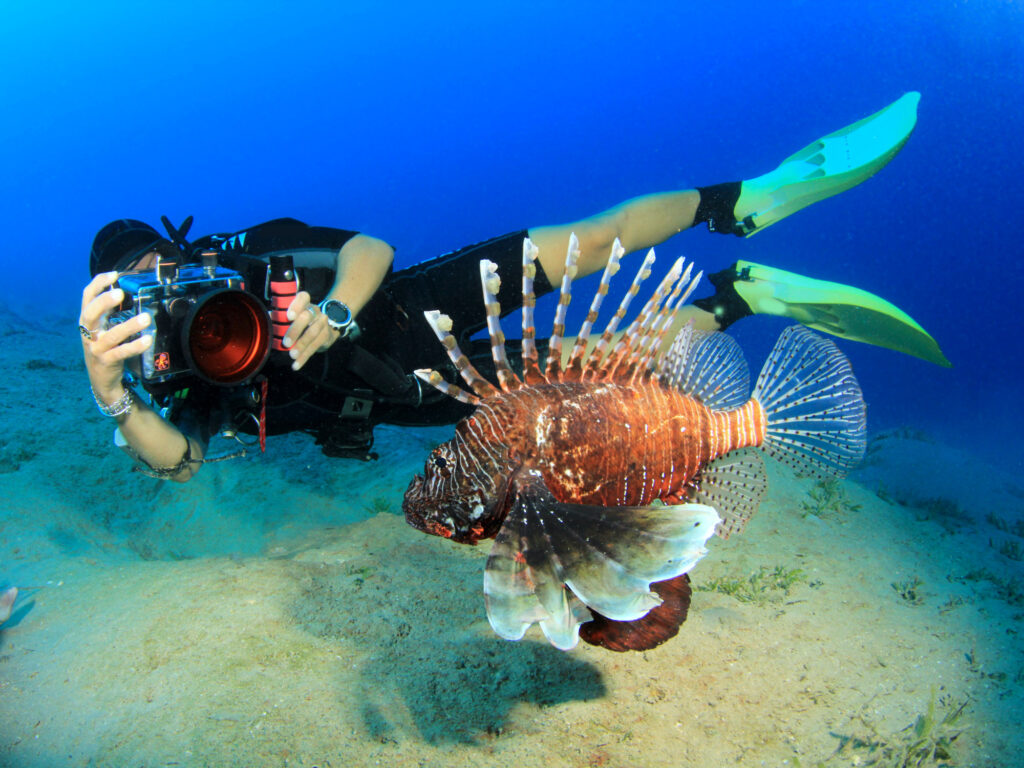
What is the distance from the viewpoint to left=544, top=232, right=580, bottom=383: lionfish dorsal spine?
2016 millimetres

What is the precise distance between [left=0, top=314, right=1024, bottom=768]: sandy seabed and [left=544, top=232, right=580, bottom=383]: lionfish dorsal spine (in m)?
1.52

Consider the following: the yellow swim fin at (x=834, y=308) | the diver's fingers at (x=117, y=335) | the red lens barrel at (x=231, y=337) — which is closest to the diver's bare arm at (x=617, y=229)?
the yellow swim fin at (x=834, y=308)

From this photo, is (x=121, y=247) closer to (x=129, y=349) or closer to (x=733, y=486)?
(x=129, y=349)

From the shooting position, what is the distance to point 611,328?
2.20m

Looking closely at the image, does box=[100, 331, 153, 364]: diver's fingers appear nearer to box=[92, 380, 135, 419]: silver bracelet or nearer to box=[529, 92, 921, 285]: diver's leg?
box=[92, 380, 135, 419]: silver bracelet

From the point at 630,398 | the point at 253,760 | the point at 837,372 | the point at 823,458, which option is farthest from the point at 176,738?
the point at 837,372

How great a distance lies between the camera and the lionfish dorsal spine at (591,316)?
6.75ft

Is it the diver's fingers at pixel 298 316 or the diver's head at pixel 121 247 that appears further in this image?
the diver's head at pixel 121 247

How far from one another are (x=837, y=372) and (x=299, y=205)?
87887 mm

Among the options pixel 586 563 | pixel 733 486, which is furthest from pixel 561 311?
pixel 733 486

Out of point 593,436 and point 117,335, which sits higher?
point 117,335

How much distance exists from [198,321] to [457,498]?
4.50 feet

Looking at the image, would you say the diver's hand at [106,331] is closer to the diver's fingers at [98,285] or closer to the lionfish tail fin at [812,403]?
the diver's fingers at [98,285]

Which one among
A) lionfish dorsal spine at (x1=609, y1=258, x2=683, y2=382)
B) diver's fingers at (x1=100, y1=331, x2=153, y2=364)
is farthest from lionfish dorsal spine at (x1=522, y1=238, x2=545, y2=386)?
diver's fingers at (x1=100, y1=331, x2=153, y2=364)
